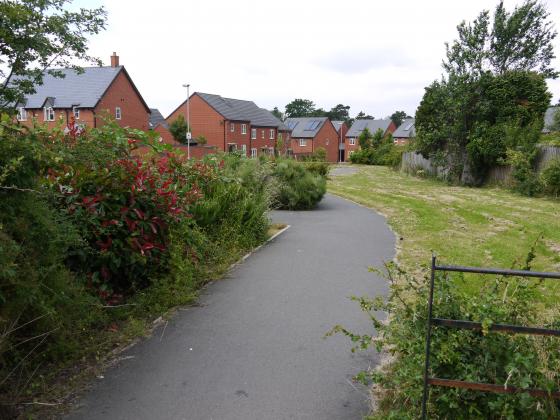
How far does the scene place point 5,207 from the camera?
3.44 metres

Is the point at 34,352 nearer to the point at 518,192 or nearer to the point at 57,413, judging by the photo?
the point at 57,413

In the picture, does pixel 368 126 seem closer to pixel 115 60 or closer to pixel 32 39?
pixel 115 60

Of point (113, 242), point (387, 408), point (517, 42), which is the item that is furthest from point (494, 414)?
point (517, 42)

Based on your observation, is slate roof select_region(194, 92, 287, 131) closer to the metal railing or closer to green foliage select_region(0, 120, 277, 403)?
green foliage select_region(0, 120, 277, 403)

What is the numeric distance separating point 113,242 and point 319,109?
4940 inches

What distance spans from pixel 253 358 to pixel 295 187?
454 inches

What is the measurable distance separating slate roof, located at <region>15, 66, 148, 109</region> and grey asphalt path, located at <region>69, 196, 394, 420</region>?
4047 centimetres

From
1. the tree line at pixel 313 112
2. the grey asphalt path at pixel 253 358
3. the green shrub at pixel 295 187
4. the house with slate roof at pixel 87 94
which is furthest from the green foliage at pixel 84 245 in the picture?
the tree line at pixel 313 112

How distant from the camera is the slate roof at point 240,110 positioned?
56938 mm

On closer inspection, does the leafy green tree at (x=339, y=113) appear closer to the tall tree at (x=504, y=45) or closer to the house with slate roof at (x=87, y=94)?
the house with slate roof at (x=87, y=94)

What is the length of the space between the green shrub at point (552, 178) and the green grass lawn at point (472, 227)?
0.62 m

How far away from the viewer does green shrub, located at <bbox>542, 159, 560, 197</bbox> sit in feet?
60.0

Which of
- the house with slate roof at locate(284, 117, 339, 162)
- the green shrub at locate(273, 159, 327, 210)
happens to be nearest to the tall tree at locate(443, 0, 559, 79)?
the green shrub at locate(273, 159, 327, 210)

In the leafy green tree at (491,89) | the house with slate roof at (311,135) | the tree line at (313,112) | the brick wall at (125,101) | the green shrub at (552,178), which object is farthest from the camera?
the tree line at (313,112)
